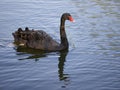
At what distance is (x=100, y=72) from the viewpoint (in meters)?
10.1

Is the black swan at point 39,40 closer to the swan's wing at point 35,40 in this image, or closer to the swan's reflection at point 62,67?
the swan's wing at point 35,40

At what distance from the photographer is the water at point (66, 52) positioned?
31.2 feet

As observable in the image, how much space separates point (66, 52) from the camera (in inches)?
477

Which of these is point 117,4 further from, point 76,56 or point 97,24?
point 76,56

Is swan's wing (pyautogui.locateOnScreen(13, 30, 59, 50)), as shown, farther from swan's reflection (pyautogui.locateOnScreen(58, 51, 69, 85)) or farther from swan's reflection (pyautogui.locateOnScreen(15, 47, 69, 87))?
swan's reflection (pyautogui.locateOnScreen(58, 51, 69, 85))

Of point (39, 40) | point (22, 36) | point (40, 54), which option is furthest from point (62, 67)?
point (22, 36)

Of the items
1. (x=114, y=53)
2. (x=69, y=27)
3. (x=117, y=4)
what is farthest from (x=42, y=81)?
(x=117, y=4)

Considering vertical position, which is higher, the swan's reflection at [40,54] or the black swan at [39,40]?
the black swan at [39,40]

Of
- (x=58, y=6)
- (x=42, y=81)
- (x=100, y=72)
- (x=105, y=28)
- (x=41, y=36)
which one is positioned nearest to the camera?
(x=42, y=81)

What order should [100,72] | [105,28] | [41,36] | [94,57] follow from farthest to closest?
[105,28], [41,36], [94,57], [100,72]

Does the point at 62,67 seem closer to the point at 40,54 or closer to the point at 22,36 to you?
the point at 40,54

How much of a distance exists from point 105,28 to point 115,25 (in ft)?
2.06

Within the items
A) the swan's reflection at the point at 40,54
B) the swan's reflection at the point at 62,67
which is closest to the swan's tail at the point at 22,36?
the swan's reflection at the point at 40,54

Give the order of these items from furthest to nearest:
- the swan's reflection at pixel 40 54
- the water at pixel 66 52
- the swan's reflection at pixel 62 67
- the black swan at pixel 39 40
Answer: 1. the black swan at pixel 39 40
2. the swan's reflection at pixel 40 54
3. the swan's reflection at pixel 62 67
4. the water at pixel 66 52
